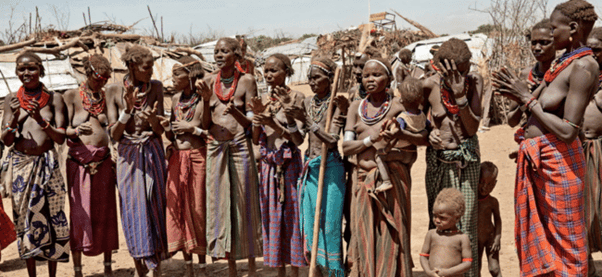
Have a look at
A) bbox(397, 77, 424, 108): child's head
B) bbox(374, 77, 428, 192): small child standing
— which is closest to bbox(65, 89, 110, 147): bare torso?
bbox(374, 77, 428, 192): small child standing

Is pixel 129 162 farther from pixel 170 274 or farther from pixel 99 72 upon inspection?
pixel 170 274

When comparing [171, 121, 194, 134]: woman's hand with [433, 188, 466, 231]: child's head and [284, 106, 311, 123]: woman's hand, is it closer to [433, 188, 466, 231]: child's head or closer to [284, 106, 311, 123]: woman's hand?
[284, 106, 311, 123]: woman's hand

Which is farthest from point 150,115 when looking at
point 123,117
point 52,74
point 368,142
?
point 52,74

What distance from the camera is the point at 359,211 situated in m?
4.21

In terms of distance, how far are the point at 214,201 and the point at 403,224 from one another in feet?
5.84

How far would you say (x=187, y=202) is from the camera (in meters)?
5.16

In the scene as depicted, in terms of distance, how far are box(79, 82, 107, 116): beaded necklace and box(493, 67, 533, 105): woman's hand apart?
3.55m

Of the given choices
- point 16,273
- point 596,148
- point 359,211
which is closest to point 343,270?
point 359,211

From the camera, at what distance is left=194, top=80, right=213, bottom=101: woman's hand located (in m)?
4.59

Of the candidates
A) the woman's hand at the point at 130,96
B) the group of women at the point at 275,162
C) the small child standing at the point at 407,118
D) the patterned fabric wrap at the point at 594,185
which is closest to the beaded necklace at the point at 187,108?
the group of women at the point at 275,162

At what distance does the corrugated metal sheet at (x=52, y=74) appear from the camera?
36.4ft

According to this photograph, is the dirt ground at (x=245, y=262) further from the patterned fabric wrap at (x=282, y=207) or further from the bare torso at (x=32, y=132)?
the bare torso at (x=32, y=132)

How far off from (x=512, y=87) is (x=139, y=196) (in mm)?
3362

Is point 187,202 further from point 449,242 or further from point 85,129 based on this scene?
point 449,242
